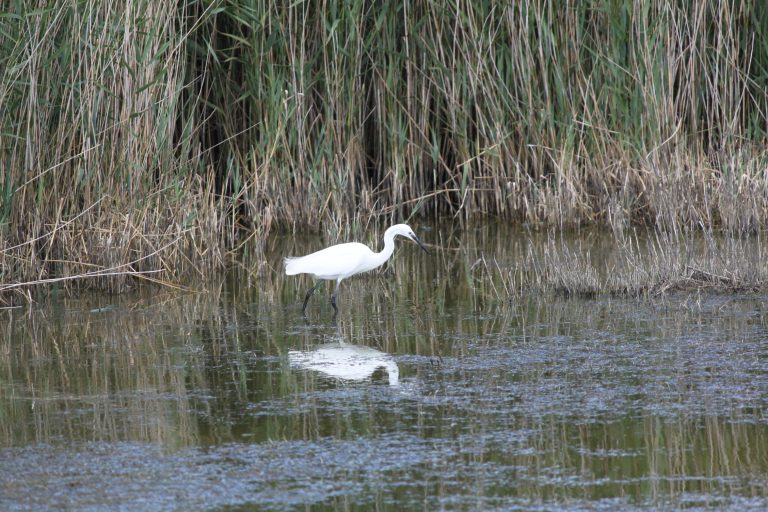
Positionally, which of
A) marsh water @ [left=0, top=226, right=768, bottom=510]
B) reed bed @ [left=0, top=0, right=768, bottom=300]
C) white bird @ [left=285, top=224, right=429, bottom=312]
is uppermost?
reed bed @ [left=0, top=0, right=768, bottom=300]

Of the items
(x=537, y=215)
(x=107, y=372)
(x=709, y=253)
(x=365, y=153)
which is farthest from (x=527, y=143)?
(x=107, y=372)

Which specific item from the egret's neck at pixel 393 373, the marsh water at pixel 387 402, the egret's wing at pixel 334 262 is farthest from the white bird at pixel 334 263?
the egret's neck at pixel 393 373

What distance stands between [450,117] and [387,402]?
5.65m

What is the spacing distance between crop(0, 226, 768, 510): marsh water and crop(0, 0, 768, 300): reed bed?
5.59 feet

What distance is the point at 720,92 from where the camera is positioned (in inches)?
392

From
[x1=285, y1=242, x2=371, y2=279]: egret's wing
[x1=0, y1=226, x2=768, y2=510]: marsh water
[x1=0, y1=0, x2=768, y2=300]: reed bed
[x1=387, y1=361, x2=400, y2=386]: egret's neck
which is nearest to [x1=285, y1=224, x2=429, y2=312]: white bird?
[x1=285, y1=242, x2=371, y2=279]: egret's wing

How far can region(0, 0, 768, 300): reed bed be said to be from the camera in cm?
870

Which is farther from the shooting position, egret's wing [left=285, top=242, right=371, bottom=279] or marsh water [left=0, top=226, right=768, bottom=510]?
egret's wing [left=285, top=242, right=371, bottom=279]

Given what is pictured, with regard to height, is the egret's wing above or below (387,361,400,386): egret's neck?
above

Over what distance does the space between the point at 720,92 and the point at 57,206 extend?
5712 millimetres

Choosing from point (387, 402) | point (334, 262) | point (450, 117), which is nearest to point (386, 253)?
point (334, 262)

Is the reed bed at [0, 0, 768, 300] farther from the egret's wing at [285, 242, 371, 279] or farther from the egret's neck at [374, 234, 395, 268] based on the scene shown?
the egret's neck at [374, 234, 395, 268]

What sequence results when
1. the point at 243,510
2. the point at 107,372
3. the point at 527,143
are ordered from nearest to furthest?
the point at 243,510
the point at 107,372
the point at 527,143

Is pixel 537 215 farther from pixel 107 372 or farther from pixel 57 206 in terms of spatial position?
pixel 107 372
